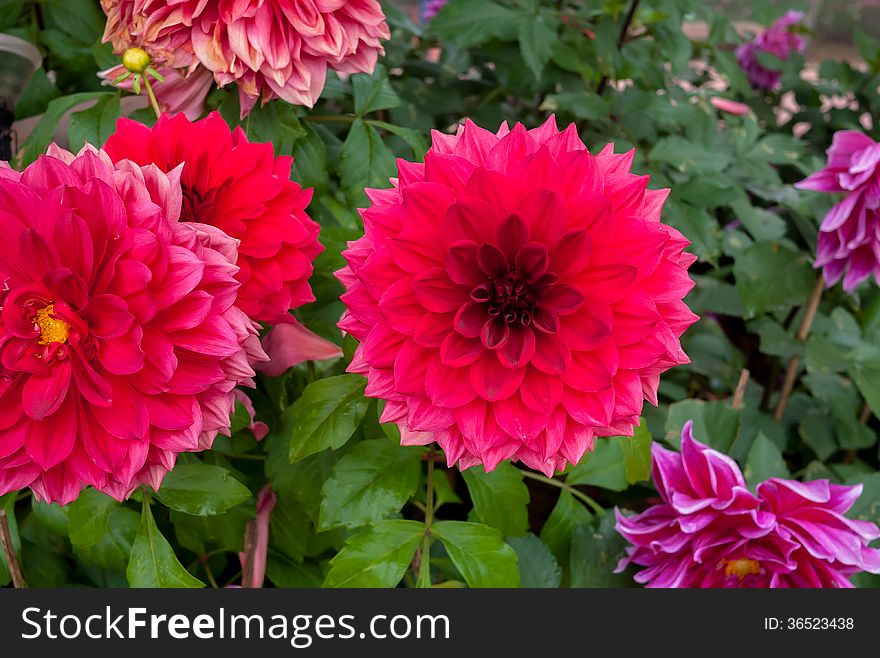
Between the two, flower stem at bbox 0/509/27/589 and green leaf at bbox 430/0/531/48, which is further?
green leaf at bbox 430/0/531/48

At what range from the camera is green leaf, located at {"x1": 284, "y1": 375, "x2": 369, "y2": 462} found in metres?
0.62

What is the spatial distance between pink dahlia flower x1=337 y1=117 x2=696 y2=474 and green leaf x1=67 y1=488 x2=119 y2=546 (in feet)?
0.97

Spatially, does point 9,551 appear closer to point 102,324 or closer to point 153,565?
point 153,565

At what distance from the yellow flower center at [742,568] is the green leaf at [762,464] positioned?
0.10 metres

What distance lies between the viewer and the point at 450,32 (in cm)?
99

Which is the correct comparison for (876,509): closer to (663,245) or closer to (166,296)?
(663,245)

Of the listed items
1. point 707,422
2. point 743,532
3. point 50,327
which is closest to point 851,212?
point 707,422

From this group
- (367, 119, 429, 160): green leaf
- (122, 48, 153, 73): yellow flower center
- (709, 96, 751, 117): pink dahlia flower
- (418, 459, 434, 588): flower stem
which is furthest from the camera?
(709, 96, 751, 117): pink dahlia flower

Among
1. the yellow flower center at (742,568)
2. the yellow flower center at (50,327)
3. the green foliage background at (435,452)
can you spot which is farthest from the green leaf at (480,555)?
the yellow flower center at (50,327)

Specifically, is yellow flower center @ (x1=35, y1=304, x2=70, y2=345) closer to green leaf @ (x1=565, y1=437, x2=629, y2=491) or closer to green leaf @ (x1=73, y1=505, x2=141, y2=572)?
green leaf @ (x1=73, y1=505, x2=141, y2=572)

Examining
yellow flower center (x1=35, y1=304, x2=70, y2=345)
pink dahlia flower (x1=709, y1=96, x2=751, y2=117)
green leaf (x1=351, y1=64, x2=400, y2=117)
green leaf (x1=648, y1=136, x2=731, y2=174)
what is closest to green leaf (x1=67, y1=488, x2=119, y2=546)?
yellow flower center (x1=35, y1=304, x2=70, y2=345)

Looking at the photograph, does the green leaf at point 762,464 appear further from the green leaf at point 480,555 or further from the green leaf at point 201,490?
the green leaf at point 201,490

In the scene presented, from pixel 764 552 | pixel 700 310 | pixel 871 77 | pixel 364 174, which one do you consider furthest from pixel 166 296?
pixel 871 77

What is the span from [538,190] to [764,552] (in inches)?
18.1
